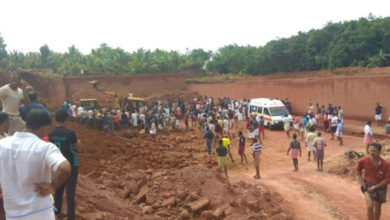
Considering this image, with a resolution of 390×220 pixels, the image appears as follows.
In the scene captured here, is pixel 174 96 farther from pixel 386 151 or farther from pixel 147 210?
pixel 147 210

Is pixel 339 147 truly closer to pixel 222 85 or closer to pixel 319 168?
pixel 319 168

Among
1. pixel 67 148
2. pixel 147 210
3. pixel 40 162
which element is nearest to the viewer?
pixel 40 162

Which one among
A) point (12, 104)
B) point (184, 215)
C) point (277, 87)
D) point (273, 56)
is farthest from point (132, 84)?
point (12, 104)

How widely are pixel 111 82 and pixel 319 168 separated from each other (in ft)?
113

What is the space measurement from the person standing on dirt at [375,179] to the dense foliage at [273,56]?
3069 cm

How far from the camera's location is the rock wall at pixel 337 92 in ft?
72.8

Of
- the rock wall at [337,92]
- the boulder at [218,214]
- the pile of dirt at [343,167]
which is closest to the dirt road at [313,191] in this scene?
the pile of dirt at [343,167]

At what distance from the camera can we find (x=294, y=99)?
29469 millimetres

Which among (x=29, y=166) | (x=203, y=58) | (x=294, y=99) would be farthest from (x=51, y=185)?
(x=203, y=58)

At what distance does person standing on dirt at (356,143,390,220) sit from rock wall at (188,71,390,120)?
676 inches

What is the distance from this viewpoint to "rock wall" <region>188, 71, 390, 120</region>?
22.2 metres

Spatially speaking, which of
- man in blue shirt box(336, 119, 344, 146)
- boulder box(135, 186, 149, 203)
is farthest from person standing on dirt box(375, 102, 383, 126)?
boulder box(135, 186, 149, 203)

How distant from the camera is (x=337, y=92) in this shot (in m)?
25.1

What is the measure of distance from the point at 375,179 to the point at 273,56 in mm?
40162
